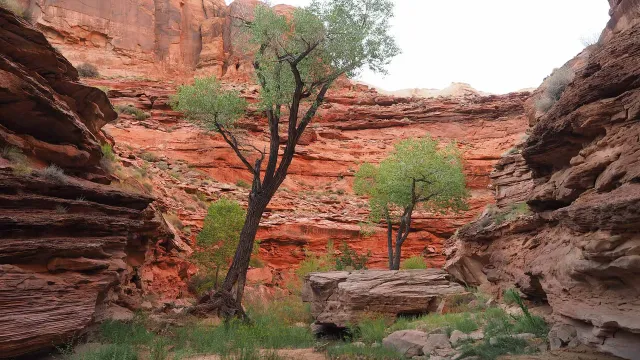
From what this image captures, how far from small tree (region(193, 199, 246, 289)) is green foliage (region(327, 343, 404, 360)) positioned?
1201 cm

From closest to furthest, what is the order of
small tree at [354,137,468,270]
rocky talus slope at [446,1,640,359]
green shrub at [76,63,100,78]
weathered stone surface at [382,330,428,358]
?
1. rocky talus slope at [446,1,640,359]
2. weathered stone surface at [382,330,428,358]
3. small tree at [354,137,468,270]
4. green shrub at [76,63,100,78]

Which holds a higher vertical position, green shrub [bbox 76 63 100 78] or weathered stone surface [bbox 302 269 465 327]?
green shrub [bbox 76 63 100 78]

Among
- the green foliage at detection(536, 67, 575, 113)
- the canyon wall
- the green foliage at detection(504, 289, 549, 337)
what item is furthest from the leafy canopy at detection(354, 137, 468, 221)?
the green foliage at detection(504, 289, 549, 337)

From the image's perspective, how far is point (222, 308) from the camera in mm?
12102

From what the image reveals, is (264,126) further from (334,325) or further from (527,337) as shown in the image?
(527,337)

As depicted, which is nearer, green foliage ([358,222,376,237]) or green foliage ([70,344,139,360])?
green foliage ([70,344,139,360])

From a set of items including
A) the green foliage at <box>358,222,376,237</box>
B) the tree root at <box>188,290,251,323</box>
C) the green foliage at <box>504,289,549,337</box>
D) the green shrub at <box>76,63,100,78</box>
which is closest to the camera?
the green foliage at <box>504,289,549,337</box>

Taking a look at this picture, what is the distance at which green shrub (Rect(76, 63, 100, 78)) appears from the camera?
41438mm

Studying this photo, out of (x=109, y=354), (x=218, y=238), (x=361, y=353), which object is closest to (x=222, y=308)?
(x=361, y=353)

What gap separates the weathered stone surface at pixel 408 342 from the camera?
8.39 m

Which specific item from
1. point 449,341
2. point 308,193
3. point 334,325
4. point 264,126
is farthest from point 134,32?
point 449,341

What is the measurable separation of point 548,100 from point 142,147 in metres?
28.9

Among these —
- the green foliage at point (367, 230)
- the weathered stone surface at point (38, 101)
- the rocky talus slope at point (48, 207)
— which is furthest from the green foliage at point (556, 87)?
the green foliage at point (367, 230)

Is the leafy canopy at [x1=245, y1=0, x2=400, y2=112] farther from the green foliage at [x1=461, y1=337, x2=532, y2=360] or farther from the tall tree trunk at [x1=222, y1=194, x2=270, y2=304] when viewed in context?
the green foliage at [x1=461, y1=337, x2=532, y2=360]
